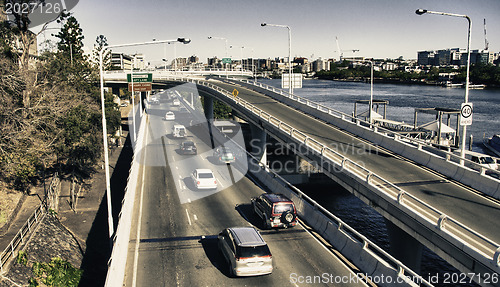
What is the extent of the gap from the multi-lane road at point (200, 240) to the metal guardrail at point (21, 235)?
288 inches

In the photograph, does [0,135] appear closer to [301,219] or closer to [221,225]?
[221,225]

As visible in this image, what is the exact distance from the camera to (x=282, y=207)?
21.6m

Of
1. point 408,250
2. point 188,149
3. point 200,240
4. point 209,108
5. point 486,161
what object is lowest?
point 408,250

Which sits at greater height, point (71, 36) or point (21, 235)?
point (71, 36)

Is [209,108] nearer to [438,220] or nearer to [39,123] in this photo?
[39,123]

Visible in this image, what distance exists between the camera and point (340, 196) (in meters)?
47.2

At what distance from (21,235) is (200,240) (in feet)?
42.3

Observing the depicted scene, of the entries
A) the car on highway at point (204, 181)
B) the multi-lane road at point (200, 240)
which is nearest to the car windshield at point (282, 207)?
the multi-lane road at point (200, 240)

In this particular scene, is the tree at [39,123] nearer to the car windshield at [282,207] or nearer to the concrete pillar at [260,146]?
the concrete pillar at [260,146]

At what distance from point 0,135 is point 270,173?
788 inches

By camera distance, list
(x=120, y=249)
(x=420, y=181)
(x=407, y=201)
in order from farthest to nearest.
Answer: (x=420, y=181), (x=407, y=201), (x=120, y=249)

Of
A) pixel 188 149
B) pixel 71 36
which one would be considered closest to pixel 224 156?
pixel 188 149

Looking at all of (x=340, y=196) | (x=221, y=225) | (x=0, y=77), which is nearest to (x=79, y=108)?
(x=0, y=77)

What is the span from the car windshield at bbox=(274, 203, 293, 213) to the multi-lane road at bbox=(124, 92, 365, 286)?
1295 mm
